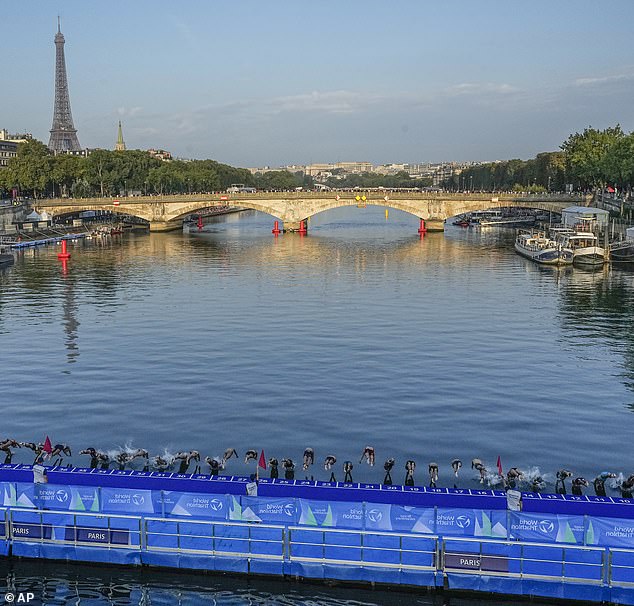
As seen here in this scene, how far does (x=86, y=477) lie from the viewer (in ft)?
76.7

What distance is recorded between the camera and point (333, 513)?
2111 cm

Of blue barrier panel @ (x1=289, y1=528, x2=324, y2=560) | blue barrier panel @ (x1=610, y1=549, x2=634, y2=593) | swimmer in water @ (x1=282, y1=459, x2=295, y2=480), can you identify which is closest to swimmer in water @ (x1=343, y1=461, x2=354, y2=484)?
swimmer in water @ (x1=282, y1=459, x2=295, y2=480)

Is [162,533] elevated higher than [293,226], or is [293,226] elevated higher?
[293,226]

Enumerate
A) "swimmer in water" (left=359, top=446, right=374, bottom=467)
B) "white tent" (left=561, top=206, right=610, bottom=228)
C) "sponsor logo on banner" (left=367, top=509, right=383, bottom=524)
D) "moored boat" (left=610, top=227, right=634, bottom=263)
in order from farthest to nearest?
"white tent" (left=561, top=206, right=610, bottom=228), "moored boat" (left=610, top=227, right=634, bottom=263), "swimmer in water" (left=359, top=446, right=374, bottom=467), "sponsor logo on banner" (left=367, top=509, right=383, bottom=524)

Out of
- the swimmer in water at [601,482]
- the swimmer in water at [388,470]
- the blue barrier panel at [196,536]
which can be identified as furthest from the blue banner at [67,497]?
the swimmer in water at [601,482]

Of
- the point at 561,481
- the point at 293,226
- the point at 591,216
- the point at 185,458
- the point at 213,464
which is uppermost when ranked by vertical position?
the point at 591,216

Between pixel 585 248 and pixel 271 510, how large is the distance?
7496 centimetres

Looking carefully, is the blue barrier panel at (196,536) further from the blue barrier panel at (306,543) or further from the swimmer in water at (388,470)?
the swimmer in water at (388,470)

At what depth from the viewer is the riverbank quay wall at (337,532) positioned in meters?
20.2

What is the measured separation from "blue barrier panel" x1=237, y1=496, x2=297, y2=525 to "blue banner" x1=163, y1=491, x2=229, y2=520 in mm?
696

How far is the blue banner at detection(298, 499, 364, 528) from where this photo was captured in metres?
21.1

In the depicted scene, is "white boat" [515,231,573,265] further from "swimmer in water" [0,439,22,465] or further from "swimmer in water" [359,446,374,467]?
"swimmer in water" [0,439,22,465]

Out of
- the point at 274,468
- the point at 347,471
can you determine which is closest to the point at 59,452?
the point at 274,468

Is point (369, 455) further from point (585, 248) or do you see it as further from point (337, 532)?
point (585, 248)
